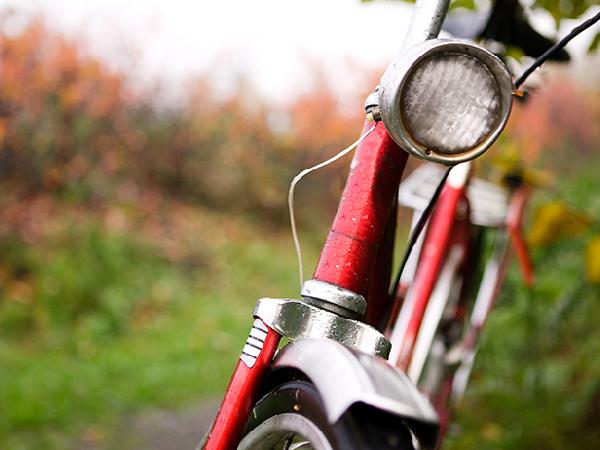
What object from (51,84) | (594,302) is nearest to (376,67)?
(51,84)

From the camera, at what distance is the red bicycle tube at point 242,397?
1.34m

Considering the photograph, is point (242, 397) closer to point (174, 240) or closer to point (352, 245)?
point (352, 245)

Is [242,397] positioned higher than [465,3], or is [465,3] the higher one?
[465,3]

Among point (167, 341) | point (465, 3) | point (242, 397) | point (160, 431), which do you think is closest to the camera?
point (242, 397)

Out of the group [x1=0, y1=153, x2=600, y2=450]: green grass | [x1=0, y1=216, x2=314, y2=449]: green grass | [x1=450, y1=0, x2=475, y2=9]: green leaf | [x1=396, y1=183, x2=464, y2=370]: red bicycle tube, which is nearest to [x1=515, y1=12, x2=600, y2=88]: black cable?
[x1=396, y1=183, x2=464, y2=370]: red bicycle tube

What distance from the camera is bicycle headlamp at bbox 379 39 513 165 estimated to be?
1.18 meters

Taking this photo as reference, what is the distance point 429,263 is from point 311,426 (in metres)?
1.20

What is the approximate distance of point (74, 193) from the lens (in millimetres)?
5727

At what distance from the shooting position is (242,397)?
4.42ft

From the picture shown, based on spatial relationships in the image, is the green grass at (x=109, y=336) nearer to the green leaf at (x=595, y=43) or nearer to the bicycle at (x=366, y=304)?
the bicycle at (x=366, y=304)

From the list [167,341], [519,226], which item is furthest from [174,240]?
[519,226]

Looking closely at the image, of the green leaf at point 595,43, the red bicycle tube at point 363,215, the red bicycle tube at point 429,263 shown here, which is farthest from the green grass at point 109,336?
the green leaf at point 595,43

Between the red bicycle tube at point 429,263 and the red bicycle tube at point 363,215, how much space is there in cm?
81

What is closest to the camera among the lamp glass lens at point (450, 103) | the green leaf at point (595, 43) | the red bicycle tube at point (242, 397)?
the lamp glass lens at point (450, 103)
